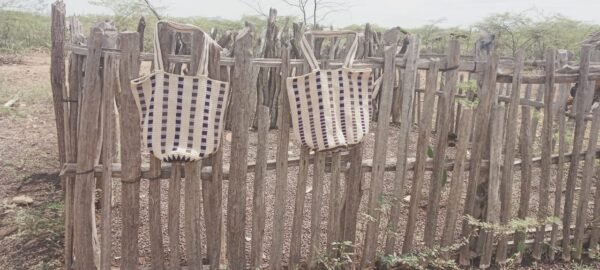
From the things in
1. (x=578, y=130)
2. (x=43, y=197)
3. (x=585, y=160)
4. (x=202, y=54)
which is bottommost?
(x=43, y=197)

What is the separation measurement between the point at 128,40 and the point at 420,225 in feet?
8.94

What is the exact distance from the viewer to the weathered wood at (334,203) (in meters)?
3.09

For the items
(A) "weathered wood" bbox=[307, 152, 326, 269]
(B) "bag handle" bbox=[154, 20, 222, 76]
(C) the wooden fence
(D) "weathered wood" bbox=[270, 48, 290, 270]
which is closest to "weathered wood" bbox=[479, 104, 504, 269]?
(C) the wooden fence

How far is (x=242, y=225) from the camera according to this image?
3.05 meters

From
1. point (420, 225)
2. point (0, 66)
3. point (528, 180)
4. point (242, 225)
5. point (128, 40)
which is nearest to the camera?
point (128, 40)

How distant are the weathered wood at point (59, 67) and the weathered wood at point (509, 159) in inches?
125

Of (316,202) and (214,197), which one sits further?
(316,202)

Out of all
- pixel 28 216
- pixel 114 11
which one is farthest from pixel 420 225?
pixel 114 11

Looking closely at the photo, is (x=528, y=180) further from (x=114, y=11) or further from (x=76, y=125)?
(x=114, y=11)

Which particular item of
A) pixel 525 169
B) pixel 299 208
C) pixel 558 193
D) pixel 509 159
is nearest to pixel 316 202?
pixel 299 208

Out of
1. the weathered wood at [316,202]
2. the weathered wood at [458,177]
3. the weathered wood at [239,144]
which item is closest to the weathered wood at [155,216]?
the weathered wood at [239,144]

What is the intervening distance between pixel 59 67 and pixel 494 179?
3.27 m

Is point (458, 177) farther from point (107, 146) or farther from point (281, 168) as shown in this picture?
point (107, 146)

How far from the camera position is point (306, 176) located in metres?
3.10
